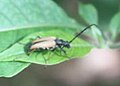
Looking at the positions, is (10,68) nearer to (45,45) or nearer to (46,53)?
(46,53)

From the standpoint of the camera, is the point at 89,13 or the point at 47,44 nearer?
the point at 47,44

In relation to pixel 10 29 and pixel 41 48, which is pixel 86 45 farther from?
pixel 10 29

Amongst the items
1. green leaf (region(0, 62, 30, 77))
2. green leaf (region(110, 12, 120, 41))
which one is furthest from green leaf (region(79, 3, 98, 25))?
green leaf (region(0, 62, 30, 77))

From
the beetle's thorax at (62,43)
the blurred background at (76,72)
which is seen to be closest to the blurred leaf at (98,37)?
the beetle's thorax at (62,43)

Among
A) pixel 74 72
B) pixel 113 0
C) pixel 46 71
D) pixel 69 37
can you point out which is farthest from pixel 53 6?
pixel 74 72

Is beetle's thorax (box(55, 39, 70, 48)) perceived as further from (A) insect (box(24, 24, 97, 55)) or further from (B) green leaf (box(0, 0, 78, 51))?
(B) green leaf (box(0, 0, 78, 51))

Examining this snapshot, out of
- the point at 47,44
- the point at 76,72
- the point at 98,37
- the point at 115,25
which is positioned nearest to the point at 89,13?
the point at 115,25

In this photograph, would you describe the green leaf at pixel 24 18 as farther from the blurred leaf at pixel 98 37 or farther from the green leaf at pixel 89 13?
the blurred leaf at pixel 98 37
